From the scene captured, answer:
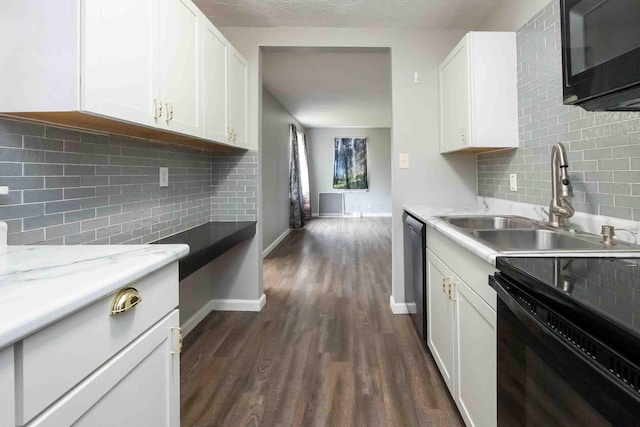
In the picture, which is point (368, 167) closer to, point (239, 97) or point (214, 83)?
point (239, 97)

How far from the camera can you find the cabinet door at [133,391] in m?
0.67

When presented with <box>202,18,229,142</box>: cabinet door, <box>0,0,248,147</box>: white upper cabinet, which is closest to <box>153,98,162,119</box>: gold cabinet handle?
<box>0,0,248,147</box>: white upper cabinet

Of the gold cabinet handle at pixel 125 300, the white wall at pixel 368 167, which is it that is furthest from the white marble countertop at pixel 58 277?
the white wall at pixel 368 167

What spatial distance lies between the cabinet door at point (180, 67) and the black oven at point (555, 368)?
1451mm

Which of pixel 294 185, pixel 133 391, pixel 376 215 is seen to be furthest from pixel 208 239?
pixel 376 215

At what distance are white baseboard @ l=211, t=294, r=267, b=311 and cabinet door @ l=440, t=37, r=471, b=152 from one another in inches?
75.4

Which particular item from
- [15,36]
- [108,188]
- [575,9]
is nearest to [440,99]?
[575,9]

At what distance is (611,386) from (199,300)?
2587mm

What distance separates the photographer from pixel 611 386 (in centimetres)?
53

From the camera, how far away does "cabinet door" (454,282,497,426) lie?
3.68ft

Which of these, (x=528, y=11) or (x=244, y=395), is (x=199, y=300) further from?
(x=528, y=11)

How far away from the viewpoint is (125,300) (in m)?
0.81

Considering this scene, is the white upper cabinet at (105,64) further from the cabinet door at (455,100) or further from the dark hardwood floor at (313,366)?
the cabinet door at (455,100)

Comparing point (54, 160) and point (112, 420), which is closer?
point (112, 420)
